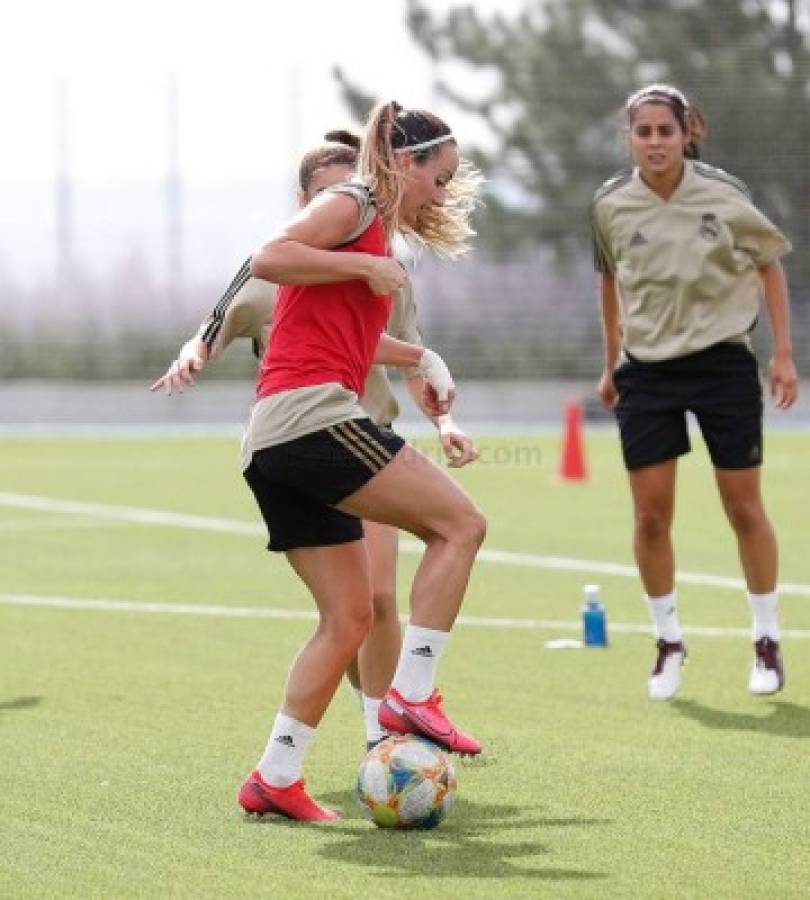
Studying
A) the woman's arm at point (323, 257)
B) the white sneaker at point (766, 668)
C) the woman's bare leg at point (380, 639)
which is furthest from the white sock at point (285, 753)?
the white sneaker at point (766, 668)

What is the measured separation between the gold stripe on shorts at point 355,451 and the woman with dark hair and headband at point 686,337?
9.96ft

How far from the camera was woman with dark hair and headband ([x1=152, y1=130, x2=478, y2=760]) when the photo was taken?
24.9 ft

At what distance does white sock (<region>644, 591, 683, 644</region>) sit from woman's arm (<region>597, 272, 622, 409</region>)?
32.0 inches

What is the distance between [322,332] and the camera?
6.75 m

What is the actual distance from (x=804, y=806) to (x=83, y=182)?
3049 cm

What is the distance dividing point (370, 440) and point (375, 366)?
1.03m

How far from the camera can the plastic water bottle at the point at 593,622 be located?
35.1 ft

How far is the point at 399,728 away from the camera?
694 cm

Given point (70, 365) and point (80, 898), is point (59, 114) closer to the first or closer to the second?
point (70, 365)

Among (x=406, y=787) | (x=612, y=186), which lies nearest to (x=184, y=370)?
(x=406, y=787)

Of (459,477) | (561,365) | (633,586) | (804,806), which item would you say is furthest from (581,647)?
(561,365)

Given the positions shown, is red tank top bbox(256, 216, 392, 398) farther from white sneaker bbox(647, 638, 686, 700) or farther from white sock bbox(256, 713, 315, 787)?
white sneaker bbox(647, 638, 686, 700)

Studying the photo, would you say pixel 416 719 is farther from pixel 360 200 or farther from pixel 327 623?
pixel 360 200

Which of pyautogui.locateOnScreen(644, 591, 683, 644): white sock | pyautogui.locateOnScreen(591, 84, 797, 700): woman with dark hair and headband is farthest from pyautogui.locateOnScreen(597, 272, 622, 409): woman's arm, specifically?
pyautogui.locateOnScreen(644, 591, 683, 644): white sock
